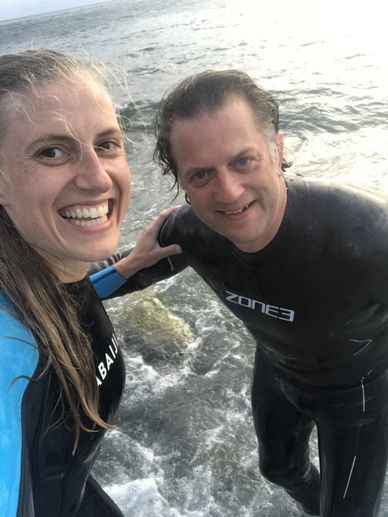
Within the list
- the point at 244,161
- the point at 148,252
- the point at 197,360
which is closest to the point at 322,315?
the point at 244,161

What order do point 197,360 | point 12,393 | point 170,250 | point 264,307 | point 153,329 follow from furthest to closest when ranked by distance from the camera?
point 153,329, point 197,360, point 170,250, point 264,307, point 12,393

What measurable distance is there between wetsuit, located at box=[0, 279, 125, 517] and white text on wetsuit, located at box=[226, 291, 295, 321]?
2.18 feet

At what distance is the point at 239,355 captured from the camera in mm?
5059

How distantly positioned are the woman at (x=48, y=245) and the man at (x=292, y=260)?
47 cm

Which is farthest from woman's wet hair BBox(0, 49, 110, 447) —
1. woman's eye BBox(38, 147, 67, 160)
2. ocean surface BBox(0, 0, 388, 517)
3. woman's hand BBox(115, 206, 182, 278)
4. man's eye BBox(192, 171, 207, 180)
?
woman's hand BBox(115, 206, 182, 278)

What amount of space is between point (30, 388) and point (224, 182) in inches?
41.6

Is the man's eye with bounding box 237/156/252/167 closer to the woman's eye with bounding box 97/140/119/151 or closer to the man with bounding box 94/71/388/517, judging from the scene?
the man with bounding box 94/71/388/517

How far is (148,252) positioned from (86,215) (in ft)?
4.27

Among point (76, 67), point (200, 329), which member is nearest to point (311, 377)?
point (76, 67)

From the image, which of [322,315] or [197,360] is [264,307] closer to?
[322,315]

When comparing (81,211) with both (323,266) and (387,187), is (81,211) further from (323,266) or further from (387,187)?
(387,187)

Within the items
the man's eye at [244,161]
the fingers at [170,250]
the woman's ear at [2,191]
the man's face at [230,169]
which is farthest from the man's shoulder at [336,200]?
the woman's ear at [2,191]

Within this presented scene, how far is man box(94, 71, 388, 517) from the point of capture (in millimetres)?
1973

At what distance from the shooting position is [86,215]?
155cm
